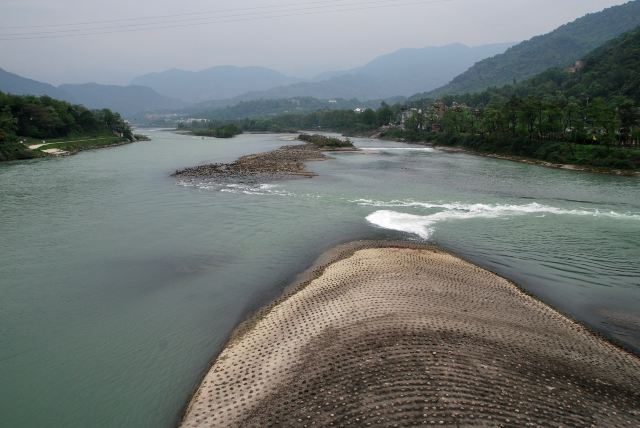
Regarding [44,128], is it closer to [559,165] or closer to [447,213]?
[447,213]

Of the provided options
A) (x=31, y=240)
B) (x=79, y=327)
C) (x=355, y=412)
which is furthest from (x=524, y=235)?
(x=31, y=240)

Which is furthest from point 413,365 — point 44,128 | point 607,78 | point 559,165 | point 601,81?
point 601,81

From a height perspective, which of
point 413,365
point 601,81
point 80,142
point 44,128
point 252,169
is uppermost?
point 601,81

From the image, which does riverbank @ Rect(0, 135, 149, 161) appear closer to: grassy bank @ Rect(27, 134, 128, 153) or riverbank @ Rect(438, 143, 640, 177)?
grassy bank @ Rect(27, 134, 128, 153)

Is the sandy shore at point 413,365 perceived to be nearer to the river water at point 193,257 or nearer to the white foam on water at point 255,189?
the river water at point 193,257

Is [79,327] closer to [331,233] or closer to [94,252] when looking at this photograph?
[94,252]

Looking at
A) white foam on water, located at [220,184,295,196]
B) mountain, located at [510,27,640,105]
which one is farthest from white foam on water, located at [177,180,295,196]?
mountain, located at [510,27,640,105]
